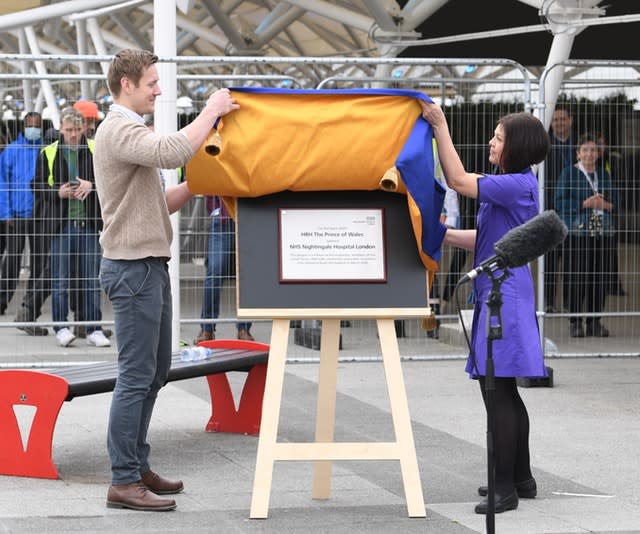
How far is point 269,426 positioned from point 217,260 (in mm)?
6349

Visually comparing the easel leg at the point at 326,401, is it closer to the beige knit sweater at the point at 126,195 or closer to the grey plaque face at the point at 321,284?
the grey plaque face at the point at 321,284

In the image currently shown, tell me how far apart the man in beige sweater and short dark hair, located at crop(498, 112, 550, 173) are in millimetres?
1718

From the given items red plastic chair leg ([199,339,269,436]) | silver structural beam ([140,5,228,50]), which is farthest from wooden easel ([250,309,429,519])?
silver structural beam ([140,5,228,50])

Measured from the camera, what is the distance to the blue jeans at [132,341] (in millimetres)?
6359

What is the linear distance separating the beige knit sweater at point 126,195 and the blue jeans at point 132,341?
0.09m

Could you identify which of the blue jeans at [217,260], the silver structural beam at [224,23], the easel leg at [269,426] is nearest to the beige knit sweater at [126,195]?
the easel leg at [269,426]

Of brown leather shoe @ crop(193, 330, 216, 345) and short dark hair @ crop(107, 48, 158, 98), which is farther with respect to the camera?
brown leather shoe @ crop(193, 330, 216, 345)

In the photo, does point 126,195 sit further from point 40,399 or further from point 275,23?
point 275,23

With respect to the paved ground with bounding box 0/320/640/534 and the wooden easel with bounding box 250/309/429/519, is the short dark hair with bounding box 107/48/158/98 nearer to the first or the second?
the wooden easel with bounding box 250/309/429/519

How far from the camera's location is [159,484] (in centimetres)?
686

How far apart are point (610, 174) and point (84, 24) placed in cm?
1887

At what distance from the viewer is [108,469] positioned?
7.48 meters

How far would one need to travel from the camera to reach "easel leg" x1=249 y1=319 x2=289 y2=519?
6.25 metres

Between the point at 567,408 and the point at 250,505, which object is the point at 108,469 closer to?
the point at 250,505
